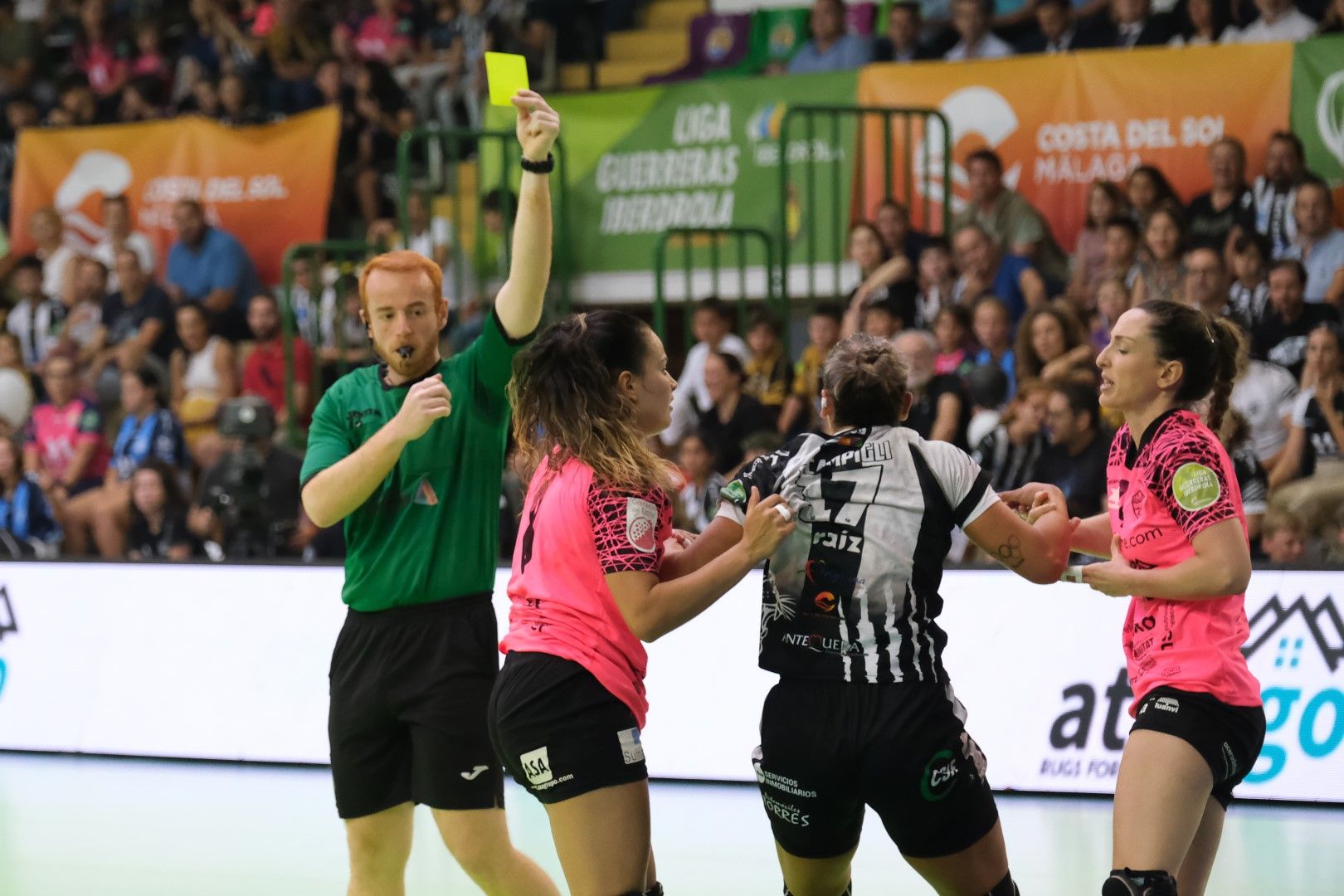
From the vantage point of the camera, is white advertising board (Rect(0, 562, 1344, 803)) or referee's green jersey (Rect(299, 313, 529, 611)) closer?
referee's green jersey (Rect(299, 313, 529, 611))

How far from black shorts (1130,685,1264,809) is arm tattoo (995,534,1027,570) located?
0.45 metres

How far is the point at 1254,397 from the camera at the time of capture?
9.23 metres

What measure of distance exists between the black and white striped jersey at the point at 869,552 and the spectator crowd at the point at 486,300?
2.81 m

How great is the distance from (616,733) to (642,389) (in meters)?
0.74

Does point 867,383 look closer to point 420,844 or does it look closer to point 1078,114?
point 420,844

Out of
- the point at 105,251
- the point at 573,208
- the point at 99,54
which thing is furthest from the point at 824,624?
the point at 99,54

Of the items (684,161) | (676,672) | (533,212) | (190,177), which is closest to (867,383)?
(533,212)

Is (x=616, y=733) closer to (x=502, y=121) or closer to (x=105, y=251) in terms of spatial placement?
(x=502, y=121)

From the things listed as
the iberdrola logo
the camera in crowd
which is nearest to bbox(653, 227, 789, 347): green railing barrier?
the camera in crowd

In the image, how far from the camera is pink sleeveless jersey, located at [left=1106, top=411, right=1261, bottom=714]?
396 centimetres

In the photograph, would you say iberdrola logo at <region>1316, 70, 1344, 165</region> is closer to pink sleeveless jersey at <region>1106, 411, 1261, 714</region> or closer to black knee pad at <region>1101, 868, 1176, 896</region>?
pink sleeveless jersey at <region>1106, 411, 1261, 714</region>

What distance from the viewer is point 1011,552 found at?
151 inches

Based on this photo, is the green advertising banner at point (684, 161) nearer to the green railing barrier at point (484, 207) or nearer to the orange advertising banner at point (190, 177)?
the green railing barrier at point (484, 207)

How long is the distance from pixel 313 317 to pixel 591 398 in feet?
31.7
